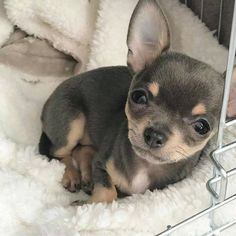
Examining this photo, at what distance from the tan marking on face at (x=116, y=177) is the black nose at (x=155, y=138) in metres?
0.37

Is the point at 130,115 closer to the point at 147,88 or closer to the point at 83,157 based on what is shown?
the point at 147,88

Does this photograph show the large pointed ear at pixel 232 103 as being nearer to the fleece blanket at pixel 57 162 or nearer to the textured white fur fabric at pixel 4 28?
the fleece blanket at pixel 57 162

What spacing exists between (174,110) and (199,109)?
0.08 m

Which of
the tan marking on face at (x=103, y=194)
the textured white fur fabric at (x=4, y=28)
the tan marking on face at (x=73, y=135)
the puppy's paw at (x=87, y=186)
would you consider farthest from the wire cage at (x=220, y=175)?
the textured white fur fabric at (x=4, y=28)

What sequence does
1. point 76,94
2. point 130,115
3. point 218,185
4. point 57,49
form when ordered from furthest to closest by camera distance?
point 57,49, point 76,94, point 130,115, point 218,185

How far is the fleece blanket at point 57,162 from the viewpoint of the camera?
2092 mm

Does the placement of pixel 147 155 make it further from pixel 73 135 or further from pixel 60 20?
pixel 60 20

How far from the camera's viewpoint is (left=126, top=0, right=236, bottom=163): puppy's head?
198 cm

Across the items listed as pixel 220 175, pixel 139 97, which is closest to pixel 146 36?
pixel 139 97

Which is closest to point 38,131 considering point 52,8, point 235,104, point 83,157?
point 83,157

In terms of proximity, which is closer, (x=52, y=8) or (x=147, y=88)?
(x=147, y=88)

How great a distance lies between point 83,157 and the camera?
101 inches

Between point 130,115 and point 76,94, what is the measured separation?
0.50 m

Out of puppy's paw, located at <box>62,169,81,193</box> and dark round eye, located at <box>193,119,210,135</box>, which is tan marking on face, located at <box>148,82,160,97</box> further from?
puppy's paw, located at <box>62,169,81,193</box>
